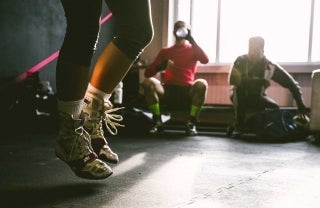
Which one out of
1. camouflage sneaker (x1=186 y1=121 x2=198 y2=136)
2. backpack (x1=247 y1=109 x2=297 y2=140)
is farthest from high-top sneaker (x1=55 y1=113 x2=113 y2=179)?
camouflage sneaker (x1=186 y1=121 x2=198 y2=136)

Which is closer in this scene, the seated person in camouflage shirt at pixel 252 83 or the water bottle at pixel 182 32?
the seated person in camouflage shirt at pixel 252 83

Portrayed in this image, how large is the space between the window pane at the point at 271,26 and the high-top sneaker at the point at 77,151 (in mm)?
3902

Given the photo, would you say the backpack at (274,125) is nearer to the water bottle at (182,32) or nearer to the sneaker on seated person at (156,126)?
the sneaker on seated person at (156,126)

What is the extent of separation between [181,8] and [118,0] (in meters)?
4.29

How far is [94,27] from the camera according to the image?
117 centimetres

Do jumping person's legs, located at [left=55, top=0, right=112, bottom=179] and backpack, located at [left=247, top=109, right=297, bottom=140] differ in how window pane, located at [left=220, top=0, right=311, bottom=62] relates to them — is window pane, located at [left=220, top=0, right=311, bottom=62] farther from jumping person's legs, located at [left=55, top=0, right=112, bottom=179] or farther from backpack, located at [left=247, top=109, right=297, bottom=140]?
jumping person's legs, located at [left=55, top=0, right=112, bottom=179]

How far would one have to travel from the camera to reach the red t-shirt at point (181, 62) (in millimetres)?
3797

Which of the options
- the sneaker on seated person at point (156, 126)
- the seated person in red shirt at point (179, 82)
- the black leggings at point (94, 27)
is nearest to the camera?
the black leggings at point (94, 27)

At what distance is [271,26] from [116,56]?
12.4 ft

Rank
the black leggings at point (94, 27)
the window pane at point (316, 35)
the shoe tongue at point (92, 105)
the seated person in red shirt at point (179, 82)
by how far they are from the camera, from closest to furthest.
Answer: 1. the black leggings at point (94, 27)
2. the shoe tongue at point (92, 105)
3. the seated person in red shirt at point (179, 82)
4. the window pane at point (316, 35)

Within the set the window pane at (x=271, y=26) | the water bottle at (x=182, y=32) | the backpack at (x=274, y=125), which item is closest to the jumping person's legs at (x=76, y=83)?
the backpack at (x=274, y=125)

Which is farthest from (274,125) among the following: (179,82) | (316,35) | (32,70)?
(32,70)

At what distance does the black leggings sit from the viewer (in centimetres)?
114

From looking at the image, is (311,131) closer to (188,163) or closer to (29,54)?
(188,163)
